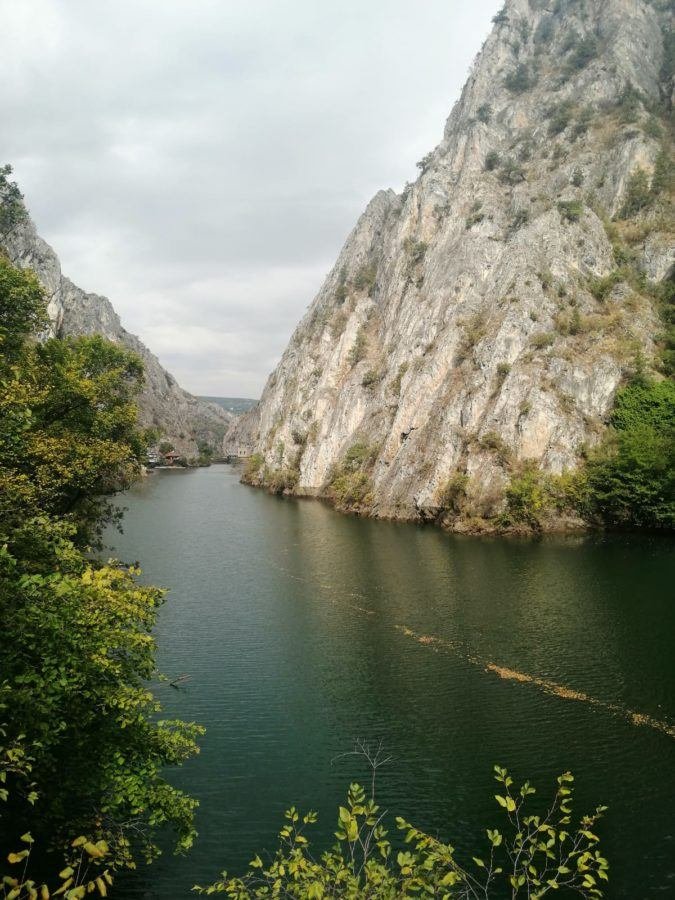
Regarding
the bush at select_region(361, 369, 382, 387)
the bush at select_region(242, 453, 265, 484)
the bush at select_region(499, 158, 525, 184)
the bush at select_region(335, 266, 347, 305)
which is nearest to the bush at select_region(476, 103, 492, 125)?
the bush at select_region(499, 158, 525, 184)

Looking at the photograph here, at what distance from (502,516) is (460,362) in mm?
27508

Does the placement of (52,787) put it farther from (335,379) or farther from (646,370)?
(335,379)

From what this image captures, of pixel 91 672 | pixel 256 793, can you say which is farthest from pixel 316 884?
pixel 256 793

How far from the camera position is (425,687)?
25.4m

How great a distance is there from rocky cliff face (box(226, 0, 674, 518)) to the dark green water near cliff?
24.0 metres

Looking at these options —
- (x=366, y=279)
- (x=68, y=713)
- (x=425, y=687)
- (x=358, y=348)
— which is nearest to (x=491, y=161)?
(x=366, y=279)

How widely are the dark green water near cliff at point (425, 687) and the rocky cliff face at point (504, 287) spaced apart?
24.0 metres

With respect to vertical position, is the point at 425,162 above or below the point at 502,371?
above

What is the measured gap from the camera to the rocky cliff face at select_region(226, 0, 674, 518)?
71188 mm

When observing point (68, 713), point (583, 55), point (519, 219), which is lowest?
point (68, 713)

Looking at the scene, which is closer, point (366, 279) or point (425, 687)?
point (425, 687)

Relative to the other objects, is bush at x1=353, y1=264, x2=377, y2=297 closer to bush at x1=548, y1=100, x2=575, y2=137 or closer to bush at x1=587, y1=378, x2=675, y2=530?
bush at x1=548, y1=100, x2=575, y2=137

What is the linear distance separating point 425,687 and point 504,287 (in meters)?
69.9

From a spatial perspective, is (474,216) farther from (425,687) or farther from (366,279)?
(425,687)
